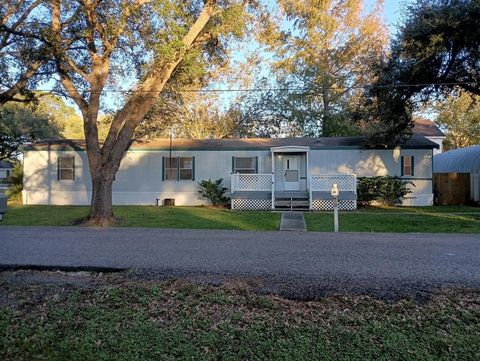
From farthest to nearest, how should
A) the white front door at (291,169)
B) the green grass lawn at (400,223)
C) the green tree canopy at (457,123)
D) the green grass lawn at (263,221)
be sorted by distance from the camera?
the green tree canopy at (457,123) < the white front door at (291,169) < the green grass lawn at (263,221) < the green grass lawn at (400,223)

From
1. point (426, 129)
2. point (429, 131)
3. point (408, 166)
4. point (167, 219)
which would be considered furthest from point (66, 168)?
point (426, 129)

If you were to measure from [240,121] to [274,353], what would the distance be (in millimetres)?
32457

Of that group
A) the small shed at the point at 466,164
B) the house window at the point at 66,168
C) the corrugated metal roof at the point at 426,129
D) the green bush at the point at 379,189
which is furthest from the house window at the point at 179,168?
the corrugated metal roof at the point at 426,129

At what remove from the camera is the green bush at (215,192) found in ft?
71.6

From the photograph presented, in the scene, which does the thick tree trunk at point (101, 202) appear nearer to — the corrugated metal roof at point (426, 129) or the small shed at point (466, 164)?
the small shed at point (466, 164)

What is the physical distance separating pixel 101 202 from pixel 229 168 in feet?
29.7

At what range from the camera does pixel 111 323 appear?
4.38 m

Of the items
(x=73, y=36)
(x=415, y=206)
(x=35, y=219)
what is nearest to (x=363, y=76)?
(x=415, y=206)

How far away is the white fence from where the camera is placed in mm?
20375

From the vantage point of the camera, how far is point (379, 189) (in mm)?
21312

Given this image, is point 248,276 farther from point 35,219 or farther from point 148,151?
point 148,151

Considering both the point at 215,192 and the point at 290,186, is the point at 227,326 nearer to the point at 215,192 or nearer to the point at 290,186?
the point at 215,192

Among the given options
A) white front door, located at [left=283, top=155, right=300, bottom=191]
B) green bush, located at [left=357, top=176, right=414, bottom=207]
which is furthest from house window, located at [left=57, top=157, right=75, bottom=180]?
green bush, located at [left=357, top=176, right=414, bottom=207]

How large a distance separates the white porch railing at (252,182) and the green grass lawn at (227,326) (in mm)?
15895
